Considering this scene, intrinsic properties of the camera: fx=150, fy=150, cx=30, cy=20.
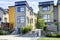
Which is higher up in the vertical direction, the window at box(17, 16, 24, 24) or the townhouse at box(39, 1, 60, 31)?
the townhouse at box(39, 1, 60, 31)

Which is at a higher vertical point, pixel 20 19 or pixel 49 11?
pixel 49 11

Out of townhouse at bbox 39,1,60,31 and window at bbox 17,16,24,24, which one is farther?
townhouse at bbox 39,1,60,31

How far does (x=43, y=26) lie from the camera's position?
88.5ft

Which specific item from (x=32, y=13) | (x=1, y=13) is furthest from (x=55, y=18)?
(x=1, y=13)

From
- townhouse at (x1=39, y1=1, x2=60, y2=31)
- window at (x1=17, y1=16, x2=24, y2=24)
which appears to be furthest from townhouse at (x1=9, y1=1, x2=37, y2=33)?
townhouse at (x1=39, y1=1, x2=60, y2=31)

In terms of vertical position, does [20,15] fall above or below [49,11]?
below

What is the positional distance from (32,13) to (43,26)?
23.0ft

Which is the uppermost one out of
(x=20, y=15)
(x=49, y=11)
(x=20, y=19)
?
(x=49, y=11)

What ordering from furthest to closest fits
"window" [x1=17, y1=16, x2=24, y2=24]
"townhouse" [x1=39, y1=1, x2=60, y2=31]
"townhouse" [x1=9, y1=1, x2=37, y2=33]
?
"townhouse" [x1=39, y1=1, x2=60, y2=31], "window" [x1=17, y1=16, x2=24, y2=24], "townhouse" [x1=9, y1=1, x2=37, y2=33]

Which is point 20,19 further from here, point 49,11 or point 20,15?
point 49,11

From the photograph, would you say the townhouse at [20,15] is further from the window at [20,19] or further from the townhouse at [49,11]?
the townhouse at [49,11]

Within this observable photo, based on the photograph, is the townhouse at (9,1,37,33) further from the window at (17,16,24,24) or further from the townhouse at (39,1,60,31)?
the townhouse at (39,1,60,31)

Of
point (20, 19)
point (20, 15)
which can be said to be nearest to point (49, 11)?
point (20, 15)

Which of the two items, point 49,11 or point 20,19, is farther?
point 49,11
